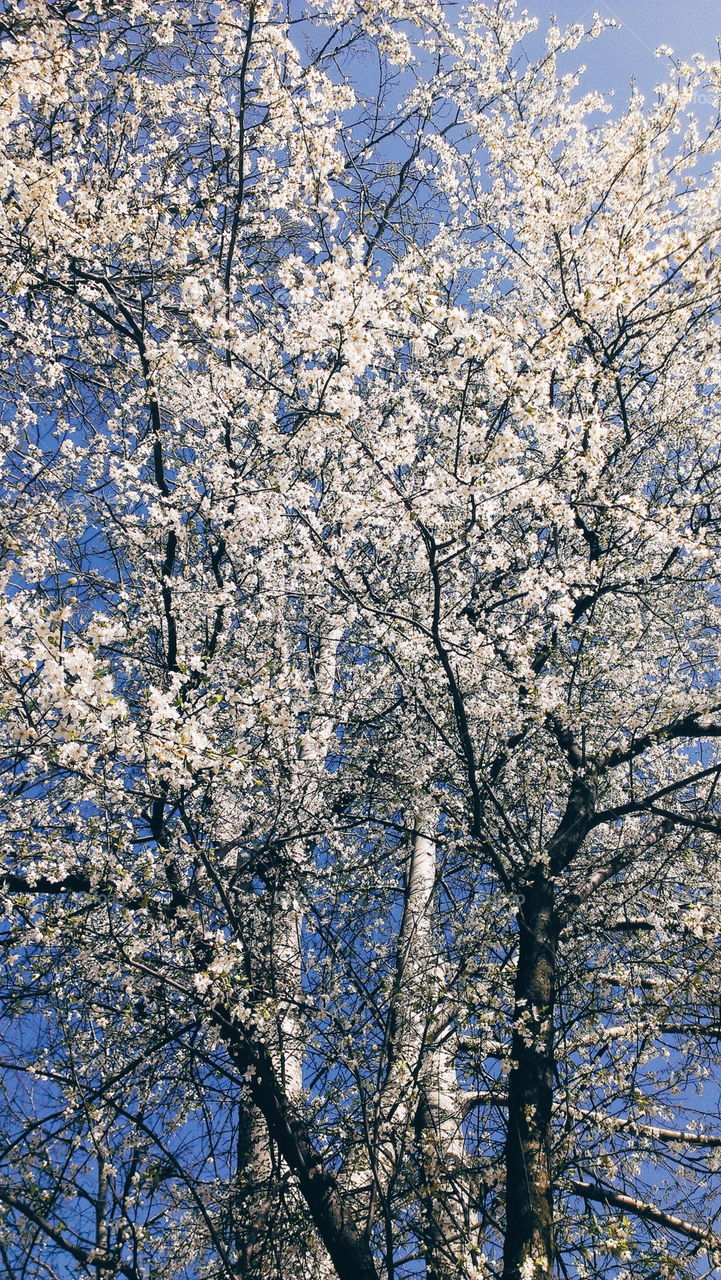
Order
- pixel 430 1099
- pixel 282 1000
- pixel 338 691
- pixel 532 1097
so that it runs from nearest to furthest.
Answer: pixel 282 1000 < pixel 532 1097 < pixel 430 1099 < pixel 338 691

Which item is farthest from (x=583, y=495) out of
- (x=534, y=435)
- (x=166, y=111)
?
(x=166, y=111)

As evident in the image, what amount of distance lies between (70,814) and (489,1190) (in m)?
2.84

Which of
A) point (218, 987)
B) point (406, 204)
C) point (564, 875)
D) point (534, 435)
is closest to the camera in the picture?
point (218, 987)

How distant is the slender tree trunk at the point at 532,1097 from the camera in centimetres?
353

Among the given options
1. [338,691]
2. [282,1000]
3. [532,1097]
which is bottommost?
[532,1097]

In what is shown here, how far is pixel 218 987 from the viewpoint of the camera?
3594mm

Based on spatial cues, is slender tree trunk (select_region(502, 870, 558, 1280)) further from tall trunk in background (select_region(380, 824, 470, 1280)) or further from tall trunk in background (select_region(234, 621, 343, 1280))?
tall trunk in background (select_region(234, 621, 343, 1280))

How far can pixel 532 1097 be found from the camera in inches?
159

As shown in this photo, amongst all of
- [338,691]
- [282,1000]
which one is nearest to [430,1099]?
[282,1000]

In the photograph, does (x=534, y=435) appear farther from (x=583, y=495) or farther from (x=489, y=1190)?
(x=489, y=1190)

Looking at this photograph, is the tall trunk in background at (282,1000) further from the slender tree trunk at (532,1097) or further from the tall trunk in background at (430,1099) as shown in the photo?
the slender tree trunk at (532,1097)

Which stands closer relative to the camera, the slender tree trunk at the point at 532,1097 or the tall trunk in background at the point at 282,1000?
the slender tree trunk at the point at 532,1097

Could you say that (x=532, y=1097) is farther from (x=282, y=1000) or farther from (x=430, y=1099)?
(x=282, y=1000)

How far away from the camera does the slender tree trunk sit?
3.53 metres
